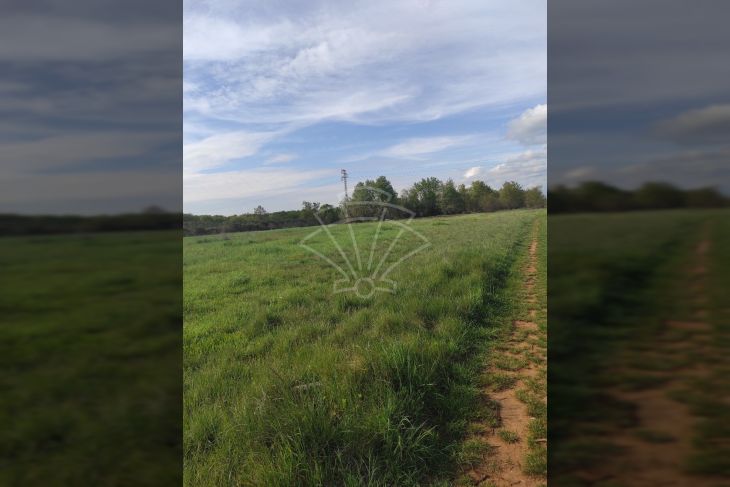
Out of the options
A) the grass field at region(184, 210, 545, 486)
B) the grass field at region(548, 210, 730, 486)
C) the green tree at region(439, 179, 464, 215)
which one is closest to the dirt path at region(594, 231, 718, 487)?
the grass field at region(548, 210, 730, 486)

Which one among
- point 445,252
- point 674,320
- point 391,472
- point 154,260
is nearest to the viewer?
point 674,320

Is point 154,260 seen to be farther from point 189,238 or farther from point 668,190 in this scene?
point 189,238

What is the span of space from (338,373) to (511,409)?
2016mm

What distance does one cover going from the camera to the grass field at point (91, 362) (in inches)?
108

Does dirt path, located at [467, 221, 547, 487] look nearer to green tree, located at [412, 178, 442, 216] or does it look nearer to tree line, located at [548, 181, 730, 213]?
tree line, located at [548, 181, 730, 213]

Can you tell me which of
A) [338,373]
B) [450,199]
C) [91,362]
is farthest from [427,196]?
[91,362]

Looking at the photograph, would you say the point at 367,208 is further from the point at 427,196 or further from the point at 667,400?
the point at 667,400

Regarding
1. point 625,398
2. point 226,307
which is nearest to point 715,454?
point 625,398

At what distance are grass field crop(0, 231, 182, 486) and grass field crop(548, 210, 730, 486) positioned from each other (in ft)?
8.31

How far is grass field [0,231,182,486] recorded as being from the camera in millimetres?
2748

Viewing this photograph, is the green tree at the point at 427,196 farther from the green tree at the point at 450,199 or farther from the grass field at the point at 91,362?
the grass field at the point at 91,362

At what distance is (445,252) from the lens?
1138 cm

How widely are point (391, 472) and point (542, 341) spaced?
3.66m

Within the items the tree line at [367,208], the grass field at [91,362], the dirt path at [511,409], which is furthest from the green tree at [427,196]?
the grass field at [91,362]
